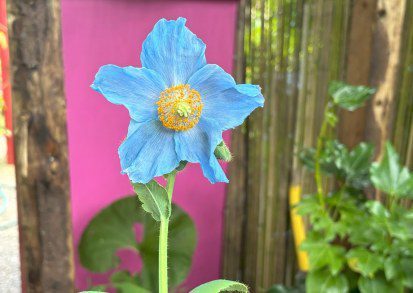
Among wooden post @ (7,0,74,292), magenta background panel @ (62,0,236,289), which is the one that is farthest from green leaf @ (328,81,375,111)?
wooden post @ (7,0,74,292)

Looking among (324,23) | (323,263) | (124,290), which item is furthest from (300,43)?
(124,290)

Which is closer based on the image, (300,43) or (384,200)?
(384,200)

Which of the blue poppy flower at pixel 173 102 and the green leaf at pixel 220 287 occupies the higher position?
the blue poppy flower at pixel 173 102

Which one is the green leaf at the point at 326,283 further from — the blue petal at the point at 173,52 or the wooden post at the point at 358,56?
the blue petal at the point at 173,52

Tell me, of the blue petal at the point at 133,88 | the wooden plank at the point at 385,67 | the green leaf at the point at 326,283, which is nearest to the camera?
the blue petal at the point at 133,88

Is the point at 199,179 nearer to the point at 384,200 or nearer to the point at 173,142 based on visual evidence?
the point at 384,200

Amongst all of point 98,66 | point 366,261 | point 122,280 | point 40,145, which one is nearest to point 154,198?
point 40,145

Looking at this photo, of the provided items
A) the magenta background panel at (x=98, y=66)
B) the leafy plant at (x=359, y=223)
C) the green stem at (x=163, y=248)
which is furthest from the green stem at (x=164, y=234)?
the magenta background panel at (x=98, y=66)

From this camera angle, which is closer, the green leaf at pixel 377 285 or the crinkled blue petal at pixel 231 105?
the crinkled blue petal at pixel 231 105
